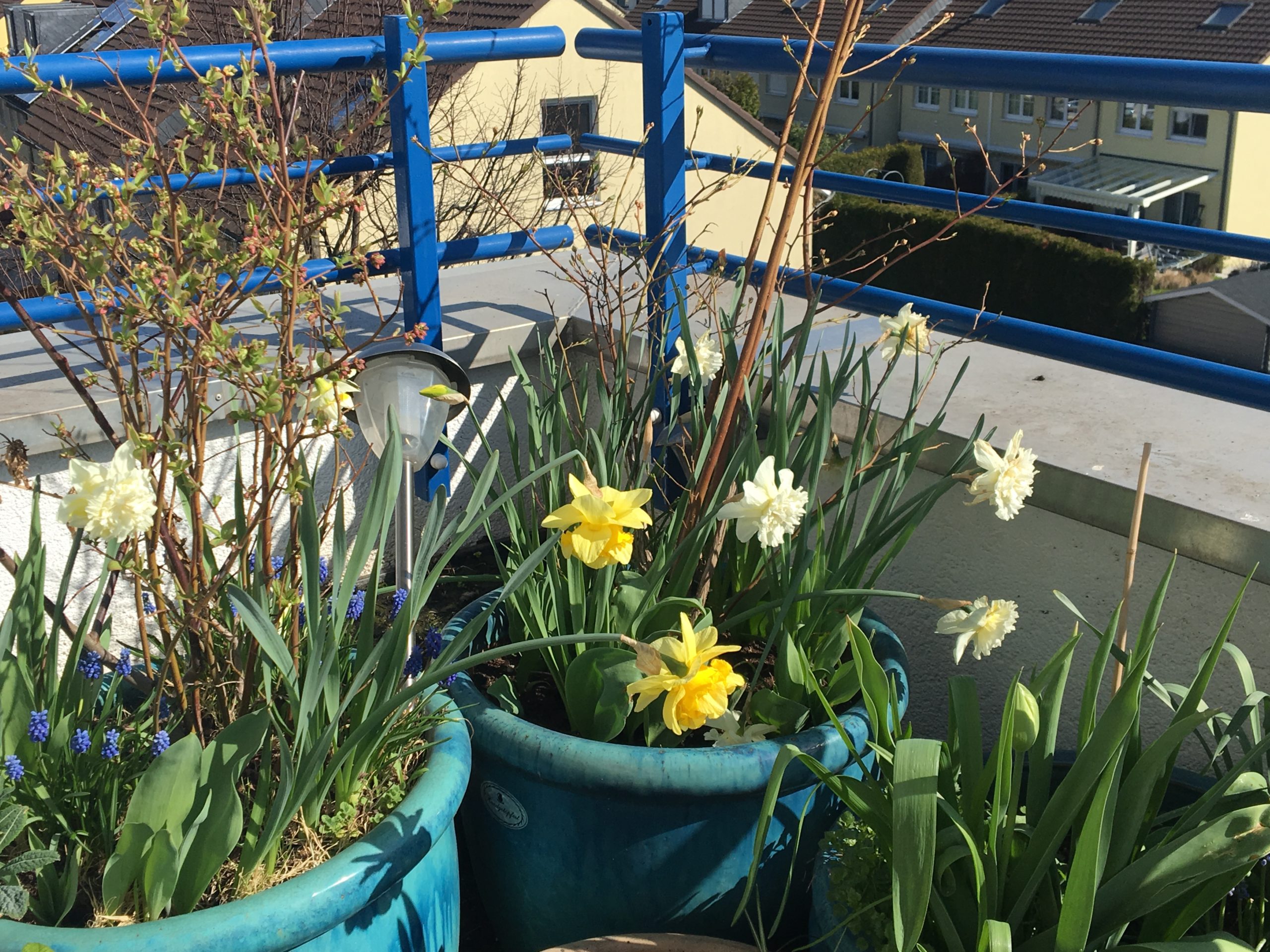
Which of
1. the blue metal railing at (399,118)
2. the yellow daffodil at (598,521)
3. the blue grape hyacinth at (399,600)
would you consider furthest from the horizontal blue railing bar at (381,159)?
the yellow daffodil at (598,521)

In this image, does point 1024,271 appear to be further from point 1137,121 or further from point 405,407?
point 405,407

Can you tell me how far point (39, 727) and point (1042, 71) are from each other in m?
1.71

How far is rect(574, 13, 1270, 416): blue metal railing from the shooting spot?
5.66 ft

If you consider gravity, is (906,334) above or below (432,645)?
above

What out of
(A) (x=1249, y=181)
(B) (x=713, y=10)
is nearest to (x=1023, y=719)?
(A) (x=1249, y=181)

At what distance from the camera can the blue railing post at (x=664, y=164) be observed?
2.25 meters

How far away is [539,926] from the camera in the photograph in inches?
64.7

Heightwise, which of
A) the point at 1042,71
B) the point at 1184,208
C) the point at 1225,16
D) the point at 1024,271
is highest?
the point at 1225,16

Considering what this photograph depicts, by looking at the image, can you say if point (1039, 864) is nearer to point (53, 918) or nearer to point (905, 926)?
point (905, 926)

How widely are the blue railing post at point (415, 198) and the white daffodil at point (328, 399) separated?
660mm

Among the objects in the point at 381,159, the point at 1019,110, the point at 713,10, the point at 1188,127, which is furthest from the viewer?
the point at 713,10

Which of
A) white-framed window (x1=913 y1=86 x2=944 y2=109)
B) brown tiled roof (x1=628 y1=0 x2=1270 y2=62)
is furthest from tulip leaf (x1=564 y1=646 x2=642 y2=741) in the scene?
white-framed window (x1=913 y1=86 x2=944 y2=109)

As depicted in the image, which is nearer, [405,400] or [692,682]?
[692,682]

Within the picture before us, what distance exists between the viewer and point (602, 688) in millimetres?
1539
